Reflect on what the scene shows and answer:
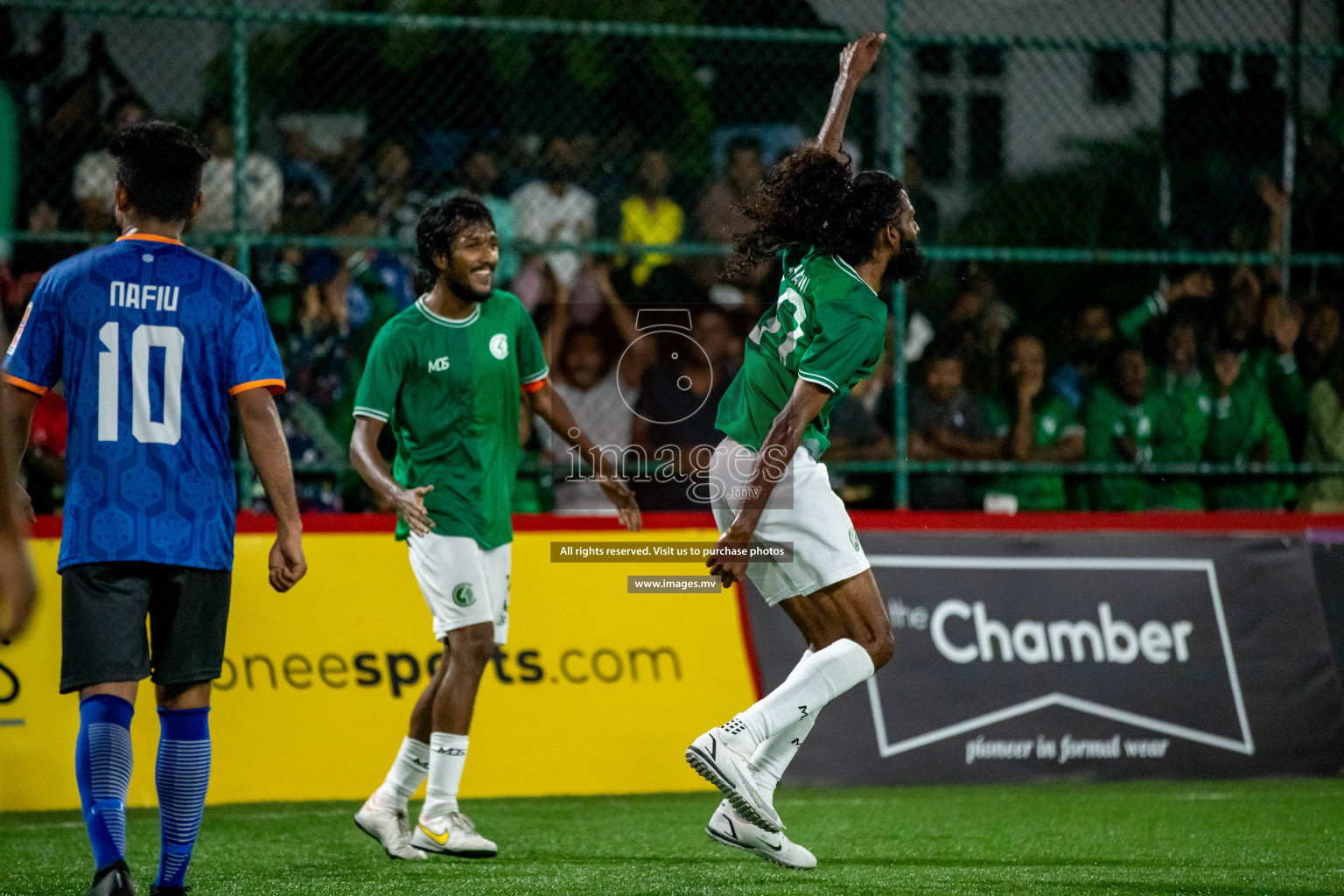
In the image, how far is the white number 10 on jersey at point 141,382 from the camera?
4.20 meters

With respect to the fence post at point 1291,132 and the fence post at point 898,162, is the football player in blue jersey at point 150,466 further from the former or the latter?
the fence post at point 1291,132

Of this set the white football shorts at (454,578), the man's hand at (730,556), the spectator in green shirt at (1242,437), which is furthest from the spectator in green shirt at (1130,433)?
the man's hand at (730,556)

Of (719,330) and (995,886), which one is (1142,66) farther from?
(995,886)

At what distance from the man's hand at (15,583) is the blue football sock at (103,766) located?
175 centimetres

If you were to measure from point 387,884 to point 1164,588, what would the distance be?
14.9ft

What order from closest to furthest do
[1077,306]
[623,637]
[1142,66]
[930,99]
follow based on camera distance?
[623,637]
[1142,66]
[1077,306]
[930,99]

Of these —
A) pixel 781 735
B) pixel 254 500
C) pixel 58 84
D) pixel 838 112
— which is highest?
pixel 58 84

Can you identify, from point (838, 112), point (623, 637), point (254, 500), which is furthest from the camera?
point (254, 500)

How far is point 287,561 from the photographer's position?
4.30m

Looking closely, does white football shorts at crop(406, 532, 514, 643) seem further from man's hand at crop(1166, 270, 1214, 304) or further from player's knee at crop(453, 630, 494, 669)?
man's hand at crop(1166, 270, 1214, 304)

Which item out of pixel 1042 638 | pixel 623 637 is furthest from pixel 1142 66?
pixel 623 637

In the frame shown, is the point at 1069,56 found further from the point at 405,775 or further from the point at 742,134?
the point at 405,775

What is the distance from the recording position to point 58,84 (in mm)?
8445

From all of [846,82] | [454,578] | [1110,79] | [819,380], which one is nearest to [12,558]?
[819,380]
